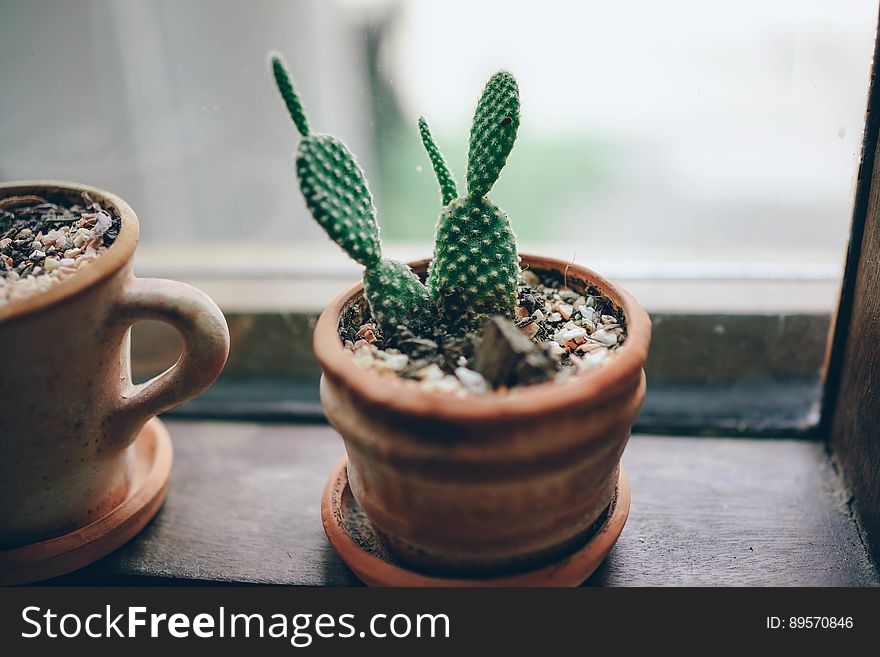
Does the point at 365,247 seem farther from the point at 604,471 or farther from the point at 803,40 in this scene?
the point at 803,40

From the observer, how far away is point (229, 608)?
76 cm

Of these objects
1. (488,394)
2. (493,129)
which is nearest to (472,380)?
(488,394)

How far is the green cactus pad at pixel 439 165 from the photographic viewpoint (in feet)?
2.45

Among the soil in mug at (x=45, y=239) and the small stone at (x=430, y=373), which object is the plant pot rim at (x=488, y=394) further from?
the soil in mug at (x=45, y=239)

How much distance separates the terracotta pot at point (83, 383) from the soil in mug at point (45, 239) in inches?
1.3

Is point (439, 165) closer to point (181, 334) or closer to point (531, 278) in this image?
point (531, 278)

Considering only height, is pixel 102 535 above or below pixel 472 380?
below

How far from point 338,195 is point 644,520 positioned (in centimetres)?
Answer: 54

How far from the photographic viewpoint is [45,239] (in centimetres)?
79

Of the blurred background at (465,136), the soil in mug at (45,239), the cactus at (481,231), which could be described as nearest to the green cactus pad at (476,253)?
the cactus at (481,231)

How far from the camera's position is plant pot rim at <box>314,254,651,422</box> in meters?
0.57

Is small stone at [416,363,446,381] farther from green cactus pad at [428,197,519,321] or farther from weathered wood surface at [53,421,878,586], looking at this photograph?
weathered wood surface at [53,421,878,586]

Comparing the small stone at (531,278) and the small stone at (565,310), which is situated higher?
the small stone at (531,278)

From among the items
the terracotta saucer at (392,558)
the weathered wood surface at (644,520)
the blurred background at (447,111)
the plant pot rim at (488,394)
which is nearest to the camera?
the plant pot rim at (488,394)
